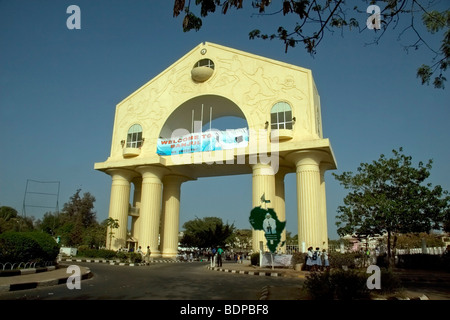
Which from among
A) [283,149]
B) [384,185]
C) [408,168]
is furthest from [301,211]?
[408,168]

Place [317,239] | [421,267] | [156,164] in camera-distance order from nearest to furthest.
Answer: [317,239]
[421,267]
[156,164]

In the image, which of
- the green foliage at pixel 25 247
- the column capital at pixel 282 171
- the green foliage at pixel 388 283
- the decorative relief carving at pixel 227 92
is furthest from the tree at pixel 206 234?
the green foliage at pixel 388 283

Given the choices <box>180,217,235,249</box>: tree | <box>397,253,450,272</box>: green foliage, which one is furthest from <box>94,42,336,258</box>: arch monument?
<box>180,217,235,249</box>: tree

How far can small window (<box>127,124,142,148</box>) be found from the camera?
96.0ft

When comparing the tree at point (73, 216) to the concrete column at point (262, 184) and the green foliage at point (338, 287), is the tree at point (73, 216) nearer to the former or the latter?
the concrete column at point (262, 184)

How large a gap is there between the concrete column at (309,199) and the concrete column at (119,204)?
14.3 metres

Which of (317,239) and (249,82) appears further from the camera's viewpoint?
(249,82)

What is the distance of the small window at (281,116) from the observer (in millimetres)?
24298

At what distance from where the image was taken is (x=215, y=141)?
25.8m

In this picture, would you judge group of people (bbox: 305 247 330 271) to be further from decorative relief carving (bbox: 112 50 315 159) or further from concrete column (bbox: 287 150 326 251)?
decorative relief carving (bbox: 112 50 315 159)

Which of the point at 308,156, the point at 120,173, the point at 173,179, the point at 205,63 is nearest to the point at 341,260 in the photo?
the point at 308,156
